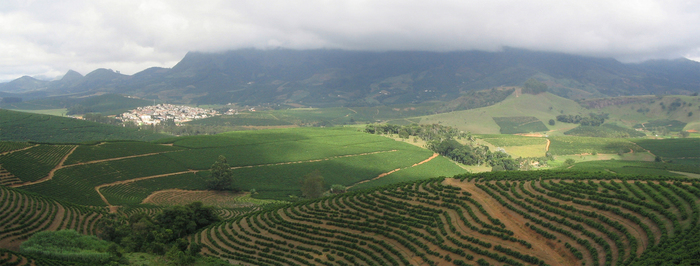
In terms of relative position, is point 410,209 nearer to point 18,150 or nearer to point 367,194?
point 367,194

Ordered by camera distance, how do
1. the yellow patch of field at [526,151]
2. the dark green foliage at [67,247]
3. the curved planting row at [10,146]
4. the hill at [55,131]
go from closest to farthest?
the dark green foliage at [67,247] < the curved planting row at [10,146] < the hill at [55,131] < the yellow patch of field at [526,151]

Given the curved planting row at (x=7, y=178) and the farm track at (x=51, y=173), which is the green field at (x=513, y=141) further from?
the curved planting row at (x=7, y=178)

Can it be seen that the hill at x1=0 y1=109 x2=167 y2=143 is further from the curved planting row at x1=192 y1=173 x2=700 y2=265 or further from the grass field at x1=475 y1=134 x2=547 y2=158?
the grass field at x1=475 y1=134 x2=547 y2=158

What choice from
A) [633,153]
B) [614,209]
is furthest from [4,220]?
[633,153]

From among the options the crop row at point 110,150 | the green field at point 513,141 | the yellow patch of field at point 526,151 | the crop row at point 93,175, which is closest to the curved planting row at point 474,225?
the crop row at point 93,175

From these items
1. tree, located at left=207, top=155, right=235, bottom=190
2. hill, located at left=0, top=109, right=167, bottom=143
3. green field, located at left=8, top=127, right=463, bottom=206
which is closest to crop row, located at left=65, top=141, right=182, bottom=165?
green field, located at left=8, top=127, right=463, bottom=206
